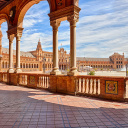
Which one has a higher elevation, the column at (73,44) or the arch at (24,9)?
the arch at (24,9)

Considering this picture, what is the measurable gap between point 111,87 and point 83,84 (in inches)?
64.5

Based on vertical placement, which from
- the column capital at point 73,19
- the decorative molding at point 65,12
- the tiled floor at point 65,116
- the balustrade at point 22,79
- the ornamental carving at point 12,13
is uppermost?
the ornamental carving at point 12,13

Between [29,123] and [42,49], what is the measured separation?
8334 cm

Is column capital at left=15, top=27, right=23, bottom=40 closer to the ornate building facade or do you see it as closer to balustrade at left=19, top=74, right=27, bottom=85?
balustrade at left=19, top=74, right=27, bottom=85

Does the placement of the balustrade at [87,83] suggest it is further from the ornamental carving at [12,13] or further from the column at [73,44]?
the ornamental carving at [12,13]

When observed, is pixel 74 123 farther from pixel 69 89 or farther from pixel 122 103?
pixel 69 89

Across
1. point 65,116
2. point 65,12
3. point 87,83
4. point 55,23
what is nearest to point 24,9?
point 55,23

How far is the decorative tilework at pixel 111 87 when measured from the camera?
16.5 ft

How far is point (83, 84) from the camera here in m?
6.50

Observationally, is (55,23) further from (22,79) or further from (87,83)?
(22,79)

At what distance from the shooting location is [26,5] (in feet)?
30.2

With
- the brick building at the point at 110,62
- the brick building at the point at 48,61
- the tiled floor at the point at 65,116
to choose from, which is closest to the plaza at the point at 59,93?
the tiled floor at the point at 65,116

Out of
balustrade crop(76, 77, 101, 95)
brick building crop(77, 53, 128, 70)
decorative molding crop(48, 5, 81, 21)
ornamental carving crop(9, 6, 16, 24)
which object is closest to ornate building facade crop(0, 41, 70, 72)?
brick building crop(77, 53, 128, 70)

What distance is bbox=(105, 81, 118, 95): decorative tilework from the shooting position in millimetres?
5039
